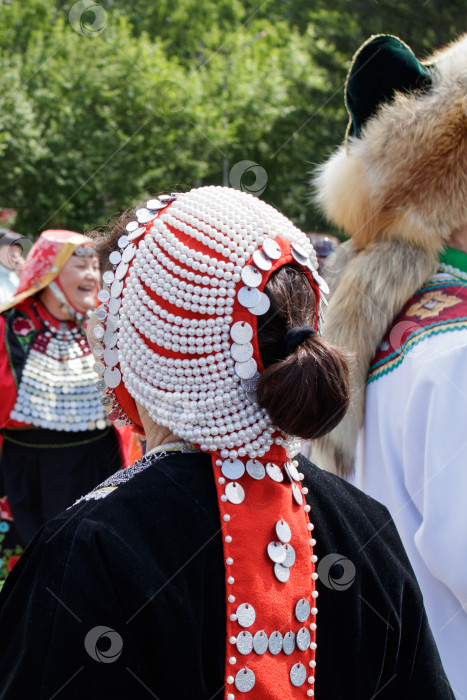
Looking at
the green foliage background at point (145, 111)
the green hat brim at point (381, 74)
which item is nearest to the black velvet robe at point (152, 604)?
the green hat brim at point (381, 74)

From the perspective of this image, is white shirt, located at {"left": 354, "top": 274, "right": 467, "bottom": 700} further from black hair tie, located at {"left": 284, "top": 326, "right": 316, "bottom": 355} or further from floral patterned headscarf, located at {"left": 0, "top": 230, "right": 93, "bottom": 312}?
floral patterned headscarf, located at {"left": 0, "top": 230, "right": 93, "bottom": 312}

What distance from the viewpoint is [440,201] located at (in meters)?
1.99

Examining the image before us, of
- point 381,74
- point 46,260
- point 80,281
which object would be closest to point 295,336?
point 381,74

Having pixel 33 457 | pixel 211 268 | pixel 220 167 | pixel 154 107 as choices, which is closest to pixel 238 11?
pixel 220 167

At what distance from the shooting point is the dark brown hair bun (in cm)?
112

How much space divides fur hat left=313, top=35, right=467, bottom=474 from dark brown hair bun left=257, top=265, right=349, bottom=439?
33.8 inches

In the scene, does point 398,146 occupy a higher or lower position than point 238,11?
higher

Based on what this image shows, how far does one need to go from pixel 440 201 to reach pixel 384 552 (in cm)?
105

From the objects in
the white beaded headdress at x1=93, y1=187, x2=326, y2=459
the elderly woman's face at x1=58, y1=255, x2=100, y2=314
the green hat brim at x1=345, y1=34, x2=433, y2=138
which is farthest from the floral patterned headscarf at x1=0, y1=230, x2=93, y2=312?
the white beaded headdress at x1=93, y1=187, x2=326, y2=459

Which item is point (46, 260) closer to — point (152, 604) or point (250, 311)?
point (250, 311)

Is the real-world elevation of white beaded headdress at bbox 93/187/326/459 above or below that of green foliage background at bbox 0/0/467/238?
above

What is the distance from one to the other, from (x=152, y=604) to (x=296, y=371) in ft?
1.30

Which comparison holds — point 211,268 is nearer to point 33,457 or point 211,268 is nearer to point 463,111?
point 463,111

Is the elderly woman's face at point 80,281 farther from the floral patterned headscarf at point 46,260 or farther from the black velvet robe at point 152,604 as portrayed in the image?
the black velvet robe at point 152,604
